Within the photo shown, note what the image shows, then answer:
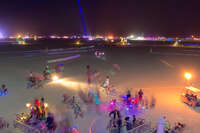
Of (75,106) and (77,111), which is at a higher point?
(75,106)

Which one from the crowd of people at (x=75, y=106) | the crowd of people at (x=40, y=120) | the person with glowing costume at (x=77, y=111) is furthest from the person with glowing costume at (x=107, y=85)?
the crowd of people at (x=40, y=120)

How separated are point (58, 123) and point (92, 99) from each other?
4.14 meters

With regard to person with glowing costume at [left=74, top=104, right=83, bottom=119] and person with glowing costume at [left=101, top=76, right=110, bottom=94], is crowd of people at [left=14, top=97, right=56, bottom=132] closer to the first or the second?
person with glowing costume at [left=74, top=104, right=83, bottom=119]

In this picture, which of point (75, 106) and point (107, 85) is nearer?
point (75, 106)

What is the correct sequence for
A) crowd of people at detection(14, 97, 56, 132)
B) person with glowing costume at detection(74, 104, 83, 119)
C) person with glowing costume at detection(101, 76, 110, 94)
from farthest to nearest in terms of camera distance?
1. person with glowing costume at detection(101, 76, 110, 94)
2. person with glowing costume at detection(74, 104, 83, 119)
3. crowd of people at detection(14, 97, 56, 132)

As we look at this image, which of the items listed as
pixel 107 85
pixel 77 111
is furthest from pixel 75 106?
pixel 107 85

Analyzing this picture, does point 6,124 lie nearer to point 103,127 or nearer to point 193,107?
point 103,127

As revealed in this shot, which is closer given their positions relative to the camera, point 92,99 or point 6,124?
point 6,124

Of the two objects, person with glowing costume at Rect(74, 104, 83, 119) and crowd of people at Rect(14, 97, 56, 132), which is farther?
person with glowing costume at Rect(74, 104, 83, 119)

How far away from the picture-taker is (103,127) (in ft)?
30.6

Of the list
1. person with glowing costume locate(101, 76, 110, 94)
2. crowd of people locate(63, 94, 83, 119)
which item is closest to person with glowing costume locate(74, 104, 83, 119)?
crowd of people locate(63, 94, 83, 119)

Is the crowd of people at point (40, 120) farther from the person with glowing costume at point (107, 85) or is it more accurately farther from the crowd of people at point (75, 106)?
the person with glowing costume at point (107, 85)

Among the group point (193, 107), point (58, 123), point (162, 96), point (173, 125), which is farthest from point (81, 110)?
point (193, 107)

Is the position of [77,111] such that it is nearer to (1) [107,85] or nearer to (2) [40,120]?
(2) [40,120]
